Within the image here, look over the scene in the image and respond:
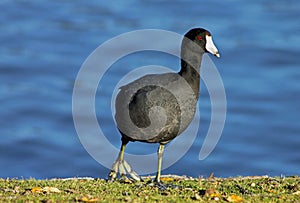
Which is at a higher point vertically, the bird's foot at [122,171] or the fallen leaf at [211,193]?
the bird's foot at [122,171]

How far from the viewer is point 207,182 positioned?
7.93 m

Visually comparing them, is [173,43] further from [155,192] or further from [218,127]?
[155,192]

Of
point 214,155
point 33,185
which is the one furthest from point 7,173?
point 33,185

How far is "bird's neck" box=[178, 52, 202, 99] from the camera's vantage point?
778cm

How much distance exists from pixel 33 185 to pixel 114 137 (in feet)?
26.7

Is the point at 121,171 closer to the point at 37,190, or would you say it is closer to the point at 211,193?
the point at 37,190

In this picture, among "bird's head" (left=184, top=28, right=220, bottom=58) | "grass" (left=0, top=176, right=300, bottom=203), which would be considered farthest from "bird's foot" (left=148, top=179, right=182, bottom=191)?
"bird's head" (left=184, top=28, right=220, bottom=58)

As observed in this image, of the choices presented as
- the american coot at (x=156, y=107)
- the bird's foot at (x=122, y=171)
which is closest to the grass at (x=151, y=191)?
the bird's foot at (x=122, y=171)

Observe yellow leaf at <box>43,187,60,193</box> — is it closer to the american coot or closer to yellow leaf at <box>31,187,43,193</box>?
yellow leaf at <box>31,187,43,193</box>

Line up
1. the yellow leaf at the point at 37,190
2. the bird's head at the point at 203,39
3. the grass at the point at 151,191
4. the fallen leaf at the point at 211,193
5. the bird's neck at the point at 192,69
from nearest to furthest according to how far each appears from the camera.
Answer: the grass at the point at 151,191 < the fallen leaf at the point at 211,193 < the yellow leaf at the point at 37,190 < the bird's neck at the point at 192,69 < the bird's head at the point at 203,39

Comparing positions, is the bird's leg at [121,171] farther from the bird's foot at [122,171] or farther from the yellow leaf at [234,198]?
the yellow leaf at [234,198]

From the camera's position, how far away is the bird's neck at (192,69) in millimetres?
7781

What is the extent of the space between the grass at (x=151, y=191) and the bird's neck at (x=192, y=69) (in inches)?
39.0

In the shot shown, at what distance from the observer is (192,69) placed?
7.87 meters
